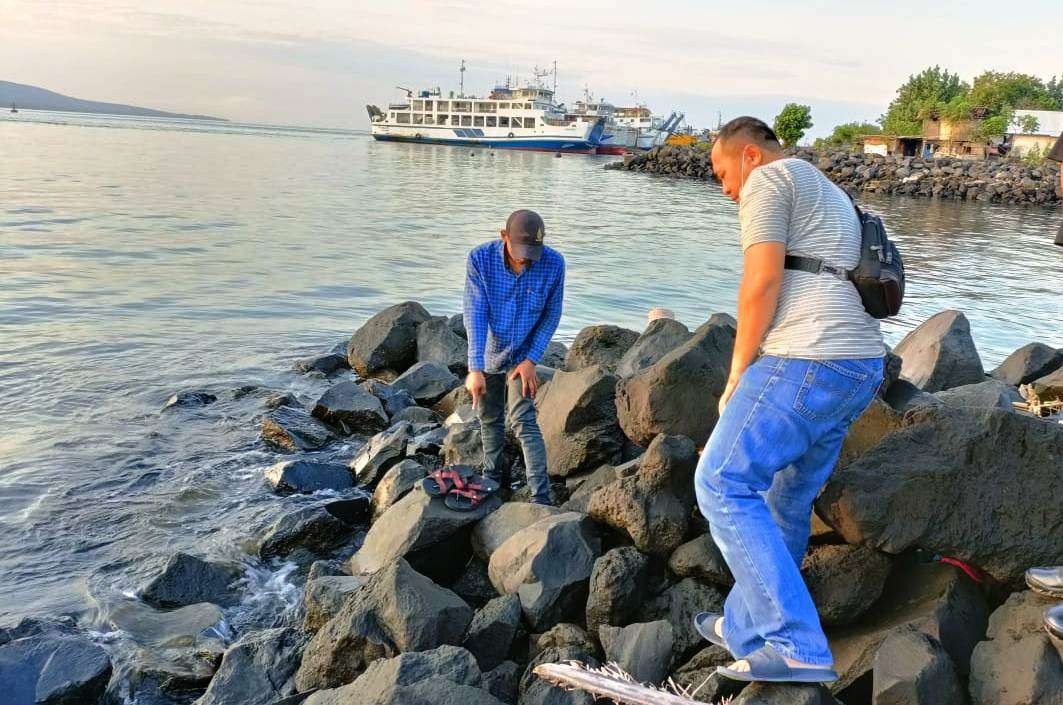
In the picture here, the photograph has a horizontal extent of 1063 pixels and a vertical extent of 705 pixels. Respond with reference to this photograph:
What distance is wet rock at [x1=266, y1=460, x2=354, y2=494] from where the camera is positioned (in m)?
6.93

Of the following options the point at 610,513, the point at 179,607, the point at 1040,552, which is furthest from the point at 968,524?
the point at 179,607

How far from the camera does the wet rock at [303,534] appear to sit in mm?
5938

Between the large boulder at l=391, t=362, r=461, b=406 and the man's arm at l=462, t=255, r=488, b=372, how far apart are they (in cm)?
380

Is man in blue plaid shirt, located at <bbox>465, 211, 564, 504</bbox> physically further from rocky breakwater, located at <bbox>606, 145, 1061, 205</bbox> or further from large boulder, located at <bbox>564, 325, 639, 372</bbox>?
rocky breakwater, located at <bbox>606, 145, 1061, 205</bbox>

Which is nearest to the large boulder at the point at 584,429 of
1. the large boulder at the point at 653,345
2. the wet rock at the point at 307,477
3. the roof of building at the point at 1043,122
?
the large boulder at the point at 653,345

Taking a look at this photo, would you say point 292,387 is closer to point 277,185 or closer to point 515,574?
point 515,574

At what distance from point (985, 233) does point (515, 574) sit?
32.0 m

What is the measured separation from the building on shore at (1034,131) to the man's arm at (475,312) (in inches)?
2714

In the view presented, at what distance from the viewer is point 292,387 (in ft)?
33.7

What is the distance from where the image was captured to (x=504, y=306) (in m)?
5.42

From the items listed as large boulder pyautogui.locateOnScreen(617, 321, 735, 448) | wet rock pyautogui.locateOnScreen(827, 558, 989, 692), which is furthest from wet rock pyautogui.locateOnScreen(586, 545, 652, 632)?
large boulder pyautogui.locateOnScreen(617, 321, 735, 448)

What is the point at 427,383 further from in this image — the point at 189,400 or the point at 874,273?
the point at 874,273

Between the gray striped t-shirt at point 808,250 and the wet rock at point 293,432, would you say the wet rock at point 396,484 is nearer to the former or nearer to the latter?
the wet rock at point 293,432

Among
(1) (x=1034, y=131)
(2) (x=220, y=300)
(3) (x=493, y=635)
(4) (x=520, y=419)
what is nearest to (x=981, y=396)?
(4) (x=520, y=419)
